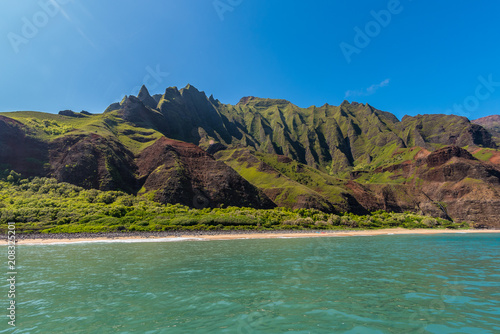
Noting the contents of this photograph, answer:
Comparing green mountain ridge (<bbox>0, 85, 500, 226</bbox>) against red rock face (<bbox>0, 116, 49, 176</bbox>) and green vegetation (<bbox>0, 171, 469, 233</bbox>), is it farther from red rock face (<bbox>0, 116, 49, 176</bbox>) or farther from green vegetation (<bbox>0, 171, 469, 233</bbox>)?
green vegetation (<bbox>0, 171, 469, 233</bbox>)

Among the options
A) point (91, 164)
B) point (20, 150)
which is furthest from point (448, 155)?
point (20, 150)

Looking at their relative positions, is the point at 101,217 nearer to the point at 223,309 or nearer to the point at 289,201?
the point at 223,309

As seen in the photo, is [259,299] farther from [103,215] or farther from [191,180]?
[191,180]

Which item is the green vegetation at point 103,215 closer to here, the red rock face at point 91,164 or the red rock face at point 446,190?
the red rock face at point 91,164

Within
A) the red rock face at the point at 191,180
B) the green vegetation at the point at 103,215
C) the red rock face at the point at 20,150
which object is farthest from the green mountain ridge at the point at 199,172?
the green vegetation at the point at 103,215

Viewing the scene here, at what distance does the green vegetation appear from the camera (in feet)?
214

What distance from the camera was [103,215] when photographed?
236 ft

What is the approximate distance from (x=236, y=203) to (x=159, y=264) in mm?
88157

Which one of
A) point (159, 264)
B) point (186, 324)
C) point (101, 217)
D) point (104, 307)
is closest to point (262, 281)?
point (186, 324)

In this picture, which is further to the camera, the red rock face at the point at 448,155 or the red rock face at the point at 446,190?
the red rock face at the point at 448,155

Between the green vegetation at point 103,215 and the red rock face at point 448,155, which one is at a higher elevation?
the red rock face at point 448,155

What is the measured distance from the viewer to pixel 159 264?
2561cm

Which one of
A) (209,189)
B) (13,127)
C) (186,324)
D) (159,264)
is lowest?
(159,264)

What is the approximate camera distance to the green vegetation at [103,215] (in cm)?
6519
